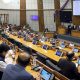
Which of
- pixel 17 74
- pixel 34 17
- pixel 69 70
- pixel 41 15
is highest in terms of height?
pixel 41 15

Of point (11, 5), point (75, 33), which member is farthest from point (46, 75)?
point (11, 5)

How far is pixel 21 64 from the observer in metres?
3.62

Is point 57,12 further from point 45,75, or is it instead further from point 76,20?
point 45,75

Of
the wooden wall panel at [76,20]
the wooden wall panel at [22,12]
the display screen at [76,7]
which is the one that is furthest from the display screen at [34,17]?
the display screen at [76,7]

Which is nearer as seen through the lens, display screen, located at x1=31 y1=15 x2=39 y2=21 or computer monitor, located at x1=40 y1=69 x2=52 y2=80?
computer monitor, located at x1=40 y1=69 x2=52 y2=80

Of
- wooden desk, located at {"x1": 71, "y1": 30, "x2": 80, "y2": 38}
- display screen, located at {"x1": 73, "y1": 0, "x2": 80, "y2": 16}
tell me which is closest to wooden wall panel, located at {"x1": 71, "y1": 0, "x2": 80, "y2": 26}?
display screen, located at {"x1": 73, "y1": 0, "x2": 80, "y2": 16}

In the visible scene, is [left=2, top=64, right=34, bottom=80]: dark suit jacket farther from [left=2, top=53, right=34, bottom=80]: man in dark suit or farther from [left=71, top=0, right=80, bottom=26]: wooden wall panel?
[left=71, top=0, right=80, bottom=26]: wooden wall panel

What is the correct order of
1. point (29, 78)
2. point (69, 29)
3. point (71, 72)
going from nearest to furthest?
point (29, 78) → point (71, 72) → point (69, 29)

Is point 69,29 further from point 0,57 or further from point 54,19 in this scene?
point 0,57

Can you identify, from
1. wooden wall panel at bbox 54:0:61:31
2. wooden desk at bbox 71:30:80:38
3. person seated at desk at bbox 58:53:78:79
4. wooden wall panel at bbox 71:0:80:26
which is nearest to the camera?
person seated at desk at bbox 58:53:78:79

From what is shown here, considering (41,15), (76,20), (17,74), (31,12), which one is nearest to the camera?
(17,74)

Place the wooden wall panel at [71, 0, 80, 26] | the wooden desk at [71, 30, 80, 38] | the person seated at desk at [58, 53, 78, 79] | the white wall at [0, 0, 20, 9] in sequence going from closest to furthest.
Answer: the person seated at desk at [58, 53, 78, 79], the wooden desk at [71, 30, 80, 38], the wooden wall panel at [71, 0, 80, 26], the white wall at [0, 0, 20, 9]

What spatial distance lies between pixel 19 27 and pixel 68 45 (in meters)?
12.4

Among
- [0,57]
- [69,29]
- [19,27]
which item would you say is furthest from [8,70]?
[19,27]
